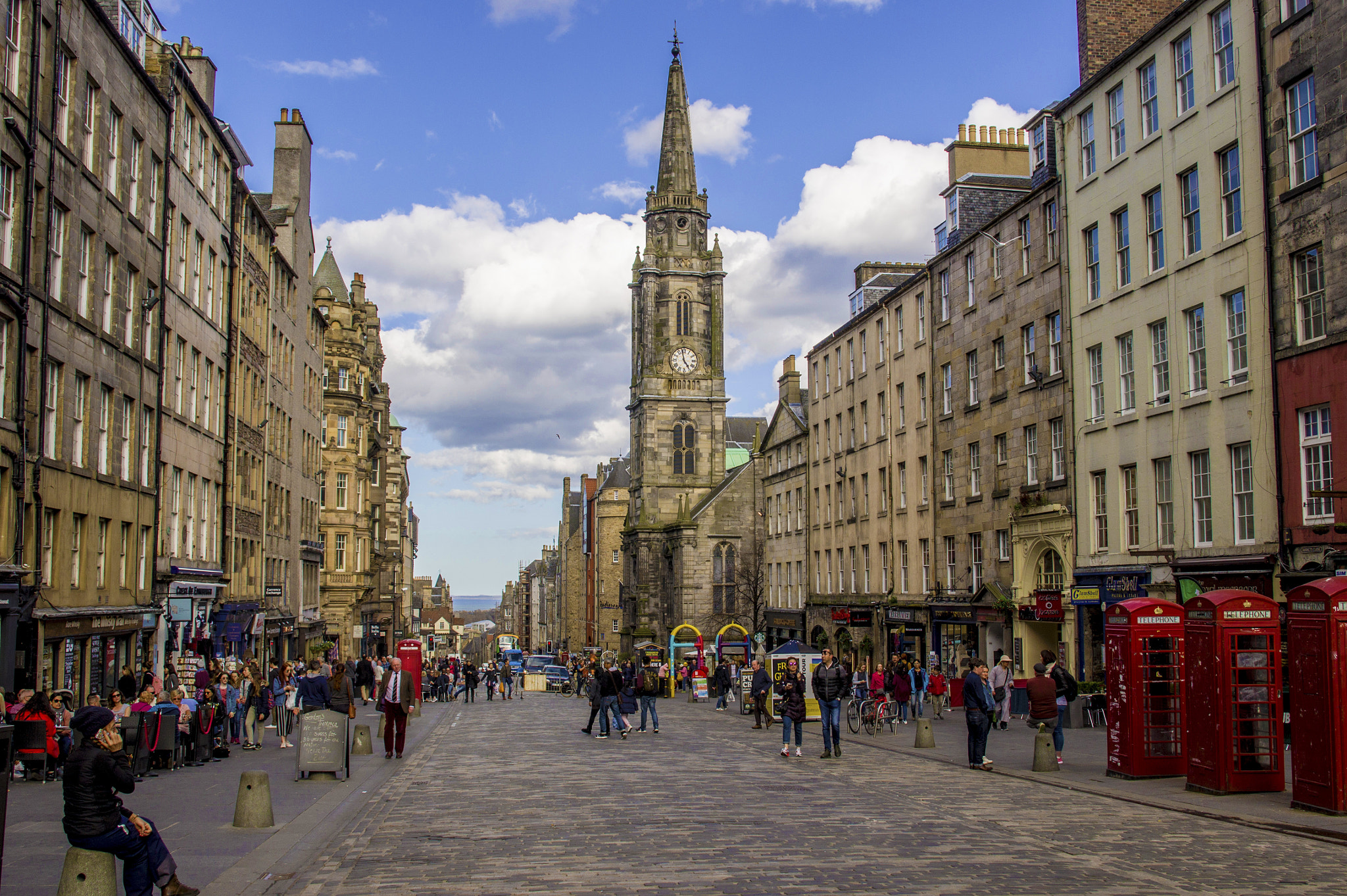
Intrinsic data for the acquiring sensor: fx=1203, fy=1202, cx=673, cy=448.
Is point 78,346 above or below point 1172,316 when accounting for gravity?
below

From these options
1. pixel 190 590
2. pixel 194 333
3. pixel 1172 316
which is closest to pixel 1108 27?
pixel 1172 316

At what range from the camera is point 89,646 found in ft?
78.1

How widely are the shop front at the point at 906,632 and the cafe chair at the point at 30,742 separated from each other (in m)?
28.5

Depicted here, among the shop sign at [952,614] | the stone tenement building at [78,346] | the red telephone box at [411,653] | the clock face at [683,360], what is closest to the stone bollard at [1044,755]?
the stone tenement building at [78,346]

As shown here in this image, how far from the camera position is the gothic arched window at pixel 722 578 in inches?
3401

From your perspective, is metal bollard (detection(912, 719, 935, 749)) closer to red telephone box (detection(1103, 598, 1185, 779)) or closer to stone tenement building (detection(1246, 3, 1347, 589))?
red telephone box (detection(1103, 598, 1185, 779))

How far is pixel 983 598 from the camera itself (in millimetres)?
35719

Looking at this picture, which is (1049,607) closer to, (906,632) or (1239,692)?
(906,632)

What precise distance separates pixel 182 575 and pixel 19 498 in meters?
10.4

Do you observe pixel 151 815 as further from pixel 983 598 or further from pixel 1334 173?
pixel 983 598

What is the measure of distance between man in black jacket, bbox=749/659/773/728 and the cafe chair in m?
18.1

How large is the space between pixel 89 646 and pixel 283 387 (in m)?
23.1

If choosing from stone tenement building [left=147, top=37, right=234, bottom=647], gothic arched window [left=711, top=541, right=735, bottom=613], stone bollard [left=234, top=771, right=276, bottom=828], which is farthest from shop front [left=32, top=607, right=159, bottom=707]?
gothic arched window [left=711, top=541, right=735, bottom=613]

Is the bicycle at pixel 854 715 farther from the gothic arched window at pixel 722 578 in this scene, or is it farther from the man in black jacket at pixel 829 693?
the gothic arched window at pixel 722 578
